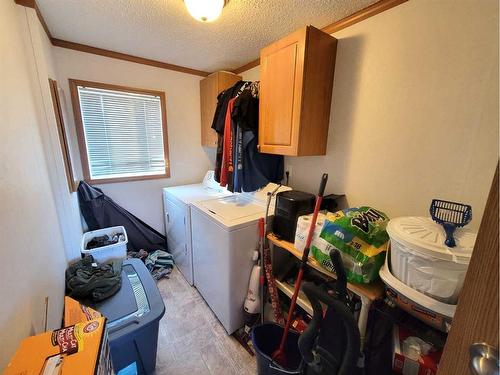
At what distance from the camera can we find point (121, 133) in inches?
90.0

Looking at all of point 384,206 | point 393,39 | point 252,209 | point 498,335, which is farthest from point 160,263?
point 393,39

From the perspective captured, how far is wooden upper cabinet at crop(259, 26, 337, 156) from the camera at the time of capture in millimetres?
1409

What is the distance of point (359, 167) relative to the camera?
1538 millimetres

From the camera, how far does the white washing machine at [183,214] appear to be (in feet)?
6.66

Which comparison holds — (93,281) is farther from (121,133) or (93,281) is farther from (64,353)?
(121,133)

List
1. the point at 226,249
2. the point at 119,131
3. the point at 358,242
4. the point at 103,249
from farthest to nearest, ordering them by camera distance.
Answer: the point at 119,131, the point at 103,249, the point at 226,249, the point at 358,242

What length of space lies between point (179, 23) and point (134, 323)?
6.51ft

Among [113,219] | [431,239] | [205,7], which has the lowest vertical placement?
[113,219]

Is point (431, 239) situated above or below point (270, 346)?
above

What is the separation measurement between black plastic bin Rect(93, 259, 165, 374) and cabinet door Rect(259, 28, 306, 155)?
53.1 inches

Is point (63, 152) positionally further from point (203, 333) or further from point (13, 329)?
point (203, 333)

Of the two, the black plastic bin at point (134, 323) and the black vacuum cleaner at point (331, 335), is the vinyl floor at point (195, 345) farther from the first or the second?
the black vacuum cleaner at point (331, 335)

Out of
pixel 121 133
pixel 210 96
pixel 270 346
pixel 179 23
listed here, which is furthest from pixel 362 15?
pixel 121 133

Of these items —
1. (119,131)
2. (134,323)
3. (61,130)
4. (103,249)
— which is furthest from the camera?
(119,131)
